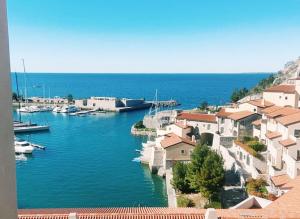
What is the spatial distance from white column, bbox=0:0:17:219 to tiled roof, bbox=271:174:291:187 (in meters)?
20.9

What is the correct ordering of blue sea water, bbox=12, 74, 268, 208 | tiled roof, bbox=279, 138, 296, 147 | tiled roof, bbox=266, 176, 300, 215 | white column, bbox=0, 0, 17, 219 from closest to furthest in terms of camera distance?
white column, bbox=0, 0, 17, 219 < tiled roof, bbox=266, 176, 300, 215 < tiled roof, bbox=279, 138, 296, 147 < blue sea water, bbox=12, 74, 268, 208

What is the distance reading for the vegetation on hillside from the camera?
23.7 metres

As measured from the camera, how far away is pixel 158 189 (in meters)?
31.0

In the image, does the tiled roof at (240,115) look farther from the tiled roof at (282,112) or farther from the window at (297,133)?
the window at (297,133)

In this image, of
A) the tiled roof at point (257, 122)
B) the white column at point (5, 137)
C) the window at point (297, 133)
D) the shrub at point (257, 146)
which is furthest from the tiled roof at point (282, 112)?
the white column at point (5, 137)

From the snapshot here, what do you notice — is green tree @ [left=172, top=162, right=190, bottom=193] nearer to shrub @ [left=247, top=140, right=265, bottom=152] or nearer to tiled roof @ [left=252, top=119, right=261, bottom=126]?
shrub @ [left=247, top=140, right=265, bottom=152]

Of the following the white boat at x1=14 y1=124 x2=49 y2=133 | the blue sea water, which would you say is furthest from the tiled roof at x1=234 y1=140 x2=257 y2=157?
the white boat at x1=14 y1=124 x2=49 y2=133

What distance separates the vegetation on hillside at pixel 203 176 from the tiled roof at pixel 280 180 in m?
3.28

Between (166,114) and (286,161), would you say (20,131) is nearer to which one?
(166,114)

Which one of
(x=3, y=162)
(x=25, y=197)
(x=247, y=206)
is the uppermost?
(x=3, y=162)

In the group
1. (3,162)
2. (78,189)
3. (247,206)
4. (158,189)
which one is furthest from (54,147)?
(3,162)

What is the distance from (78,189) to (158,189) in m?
6.76

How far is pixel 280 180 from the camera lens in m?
21.9

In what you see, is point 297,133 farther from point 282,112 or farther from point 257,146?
point 282,112
